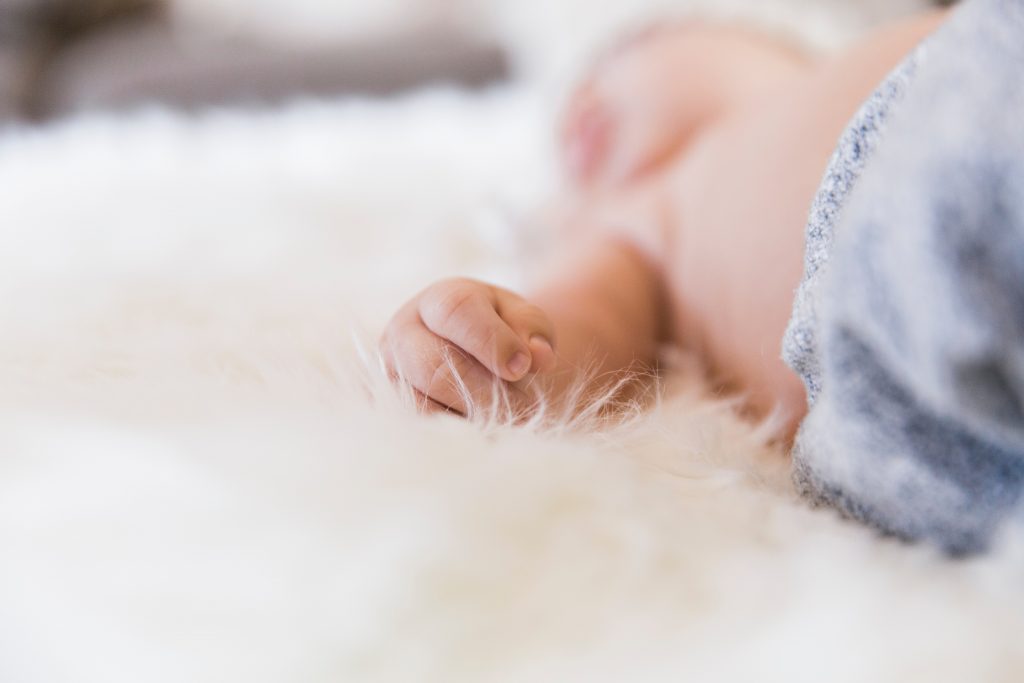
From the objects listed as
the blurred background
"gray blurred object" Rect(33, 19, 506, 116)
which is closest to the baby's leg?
the blurred background

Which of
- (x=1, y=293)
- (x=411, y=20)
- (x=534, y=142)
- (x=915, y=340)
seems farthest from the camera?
(x=411, y=20)

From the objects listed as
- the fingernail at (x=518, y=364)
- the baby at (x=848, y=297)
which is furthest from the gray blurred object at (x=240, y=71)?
the fingernail at (x=518, y=364)

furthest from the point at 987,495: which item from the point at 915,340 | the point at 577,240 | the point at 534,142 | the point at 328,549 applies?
the point at 534,142

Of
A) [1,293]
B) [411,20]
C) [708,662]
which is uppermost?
[411,20]

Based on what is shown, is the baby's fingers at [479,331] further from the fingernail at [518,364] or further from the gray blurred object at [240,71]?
the gray blurred object at [240,71]

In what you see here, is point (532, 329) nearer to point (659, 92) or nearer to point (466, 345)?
point (466, 345)

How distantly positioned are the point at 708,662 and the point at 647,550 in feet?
0.15

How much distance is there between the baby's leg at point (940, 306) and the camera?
23 cm

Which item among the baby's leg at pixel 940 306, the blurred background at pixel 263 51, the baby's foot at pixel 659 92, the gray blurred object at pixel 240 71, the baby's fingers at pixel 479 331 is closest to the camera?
the baby's leg at pixel 940 306

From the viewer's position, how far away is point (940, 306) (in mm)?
233

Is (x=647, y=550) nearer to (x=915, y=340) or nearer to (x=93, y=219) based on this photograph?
(x=915, y=340)

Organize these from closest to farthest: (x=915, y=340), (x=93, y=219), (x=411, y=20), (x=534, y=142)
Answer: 1. (x=915, y=340)
2. (x=93, y=219)
3. (x=534, y=142)
4. (x=411, y=20)

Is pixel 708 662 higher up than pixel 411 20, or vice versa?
pixel 411 20

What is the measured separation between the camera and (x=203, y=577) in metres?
0.27
